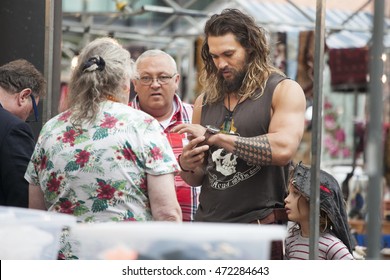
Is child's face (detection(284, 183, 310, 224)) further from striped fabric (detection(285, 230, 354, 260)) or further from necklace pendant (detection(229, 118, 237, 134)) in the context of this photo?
necklace pendant (detection(229, 118, 237, 134))

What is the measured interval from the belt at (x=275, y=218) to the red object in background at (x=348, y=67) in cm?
609

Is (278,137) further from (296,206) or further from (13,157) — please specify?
(13,157)

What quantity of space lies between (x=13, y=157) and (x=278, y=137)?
3.57 feet

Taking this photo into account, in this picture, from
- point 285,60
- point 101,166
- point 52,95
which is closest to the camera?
point 101,166

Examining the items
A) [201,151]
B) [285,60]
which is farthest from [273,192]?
[285,60]

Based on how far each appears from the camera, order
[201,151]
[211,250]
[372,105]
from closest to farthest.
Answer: [211,250], [372,105], [201,151]

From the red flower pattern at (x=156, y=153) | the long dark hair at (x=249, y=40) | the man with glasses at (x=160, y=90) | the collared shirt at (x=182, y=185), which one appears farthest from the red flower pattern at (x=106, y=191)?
the man with glasses at (x=160, y=90)

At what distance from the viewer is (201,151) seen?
135 inches

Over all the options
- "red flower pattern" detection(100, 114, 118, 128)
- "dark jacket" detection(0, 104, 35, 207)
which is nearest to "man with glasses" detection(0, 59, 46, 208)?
"dark jacket" detection(0, 104, 35, 207)

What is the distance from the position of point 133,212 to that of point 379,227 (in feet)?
3.42

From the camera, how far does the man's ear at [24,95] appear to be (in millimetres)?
4008

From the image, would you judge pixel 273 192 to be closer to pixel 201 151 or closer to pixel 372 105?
pixel 201 151

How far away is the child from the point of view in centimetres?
374
